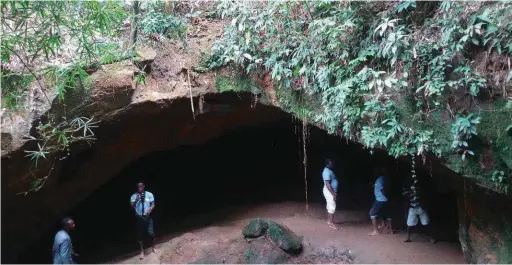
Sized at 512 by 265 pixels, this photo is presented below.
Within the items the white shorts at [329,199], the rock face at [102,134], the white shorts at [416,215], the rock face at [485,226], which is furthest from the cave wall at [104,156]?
the rock face at [485,226]

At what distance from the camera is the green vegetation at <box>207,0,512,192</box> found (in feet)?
13.2

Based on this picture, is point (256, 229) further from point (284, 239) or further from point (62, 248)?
point (62, 248)

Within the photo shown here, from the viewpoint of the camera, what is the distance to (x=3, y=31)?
4.02 meters

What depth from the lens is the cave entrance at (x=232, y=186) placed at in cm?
799

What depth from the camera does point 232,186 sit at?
10.4 meters

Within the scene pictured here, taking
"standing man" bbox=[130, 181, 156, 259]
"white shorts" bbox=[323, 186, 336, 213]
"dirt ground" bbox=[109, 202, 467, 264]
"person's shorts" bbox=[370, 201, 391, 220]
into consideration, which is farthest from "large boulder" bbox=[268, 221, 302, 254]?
"standing man" bbox=[130, 181, 156, 259]

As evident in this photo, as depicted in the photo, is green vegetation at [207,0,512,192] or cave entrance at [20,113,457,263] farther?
cave entrance at [20,113,457,263]

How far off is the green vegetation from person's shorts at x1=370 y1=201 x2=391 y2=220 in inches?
87.5

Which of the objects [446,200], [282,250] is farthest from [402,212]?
[282,250]

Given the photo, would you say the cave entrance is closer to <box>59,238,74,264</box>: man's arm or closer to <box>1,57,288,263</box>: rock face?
<box>1,57,288,263</box>: rock face

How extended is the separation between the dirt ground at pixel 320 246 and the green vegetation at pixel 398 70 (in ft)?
7.63

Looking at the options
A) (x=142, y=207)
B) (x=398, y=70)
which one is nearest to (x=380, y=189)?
(x=398, y=70)

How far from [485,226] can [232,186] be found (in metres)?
6.44

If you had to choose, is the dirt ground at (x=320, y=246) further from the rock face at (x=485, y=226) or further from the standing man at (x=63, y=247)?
the standing man at (x=63, y=247)
